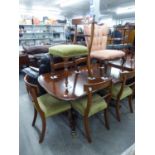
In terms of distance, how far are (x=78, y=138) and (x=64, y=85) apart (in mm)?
680

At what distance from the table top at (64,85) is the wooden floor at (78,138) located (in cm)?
60

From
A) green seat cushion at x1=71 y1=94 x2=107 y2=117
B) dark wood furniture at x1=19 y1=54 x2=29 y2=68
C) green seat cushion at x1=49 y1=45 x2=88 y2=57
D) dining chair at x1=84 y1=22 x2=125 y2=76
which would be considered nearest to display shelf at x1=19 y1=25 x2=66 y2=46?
dark wood furniture at x1=19 y1=54 x2=29 y2=68

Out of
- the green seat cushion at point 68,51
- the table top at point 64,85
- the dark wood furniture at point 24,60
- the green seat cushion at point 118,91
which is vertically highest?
the green seat cushion at point 68,51

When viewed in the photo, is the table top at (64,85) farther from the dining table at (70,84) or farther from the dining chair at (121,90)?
the dining chair at (121,90)

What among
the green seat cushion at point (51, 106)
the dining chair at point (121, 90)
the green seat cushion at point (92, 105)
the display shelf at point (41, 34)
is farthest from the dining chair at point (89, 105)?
the display shelf at point (41, 34)

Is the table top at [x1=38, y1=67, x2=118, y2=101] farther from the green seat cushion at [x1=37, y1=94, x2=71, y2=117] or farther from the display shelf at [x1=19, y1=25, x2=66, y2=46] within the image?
the display shelf at [x1=19, y1=25, x2=66, y2=46]

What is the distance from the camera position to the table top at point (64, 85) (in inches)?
68.6

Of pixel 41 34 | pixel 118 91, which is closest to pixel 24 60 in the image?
Answer: pixel 118 91

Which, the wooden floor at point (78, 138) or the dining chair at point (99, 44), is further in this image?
the dining chair at point (99, 44)

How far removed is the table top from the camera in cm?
174

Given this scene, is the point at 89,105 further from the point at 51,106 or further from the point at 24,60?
the point at 24,60

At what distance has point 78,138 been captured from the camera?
78.8 inches

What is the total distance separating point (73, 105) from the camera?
1969 mm
